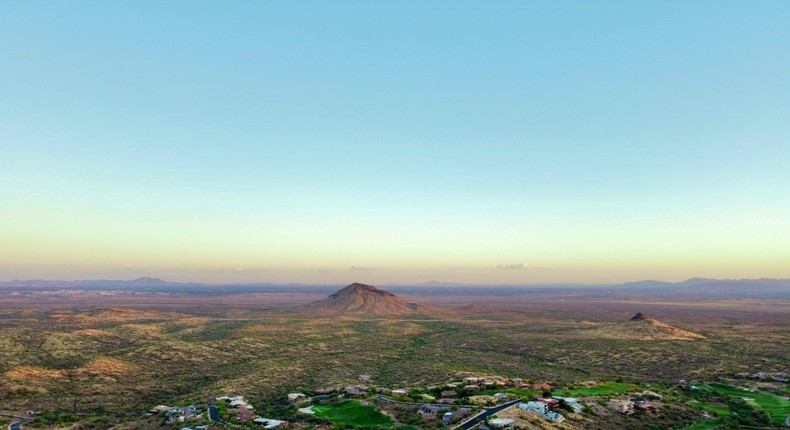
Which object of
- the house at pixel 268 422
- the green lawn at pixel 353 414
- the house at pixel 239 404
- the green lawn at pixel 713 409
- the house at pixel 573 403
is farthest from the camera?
the house at pixel 239 404

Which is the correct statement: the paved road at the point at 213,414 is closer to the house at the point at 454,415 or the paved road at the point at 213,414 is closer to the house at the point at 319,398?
the house at the point at 319,398

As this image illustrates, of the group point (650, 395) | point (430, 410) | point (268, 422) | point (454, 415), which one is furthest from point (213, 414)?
point (650, 395)

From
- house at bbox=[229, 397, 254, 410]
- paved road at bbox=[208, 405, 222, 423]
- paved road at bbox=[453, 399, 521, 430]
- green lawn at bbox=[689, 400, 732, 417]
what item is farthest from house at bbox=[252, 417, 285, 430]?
green lawn at bbox=[689, 400, 732, 417]

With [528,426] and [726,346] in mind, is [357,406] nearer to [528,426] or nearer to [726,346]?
[528,426]

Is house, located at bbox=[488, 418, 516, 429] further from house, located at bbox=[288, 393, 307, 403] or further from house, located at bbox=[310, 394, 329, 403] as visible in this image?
house, located at bbox=[288, 393, 307, 403]

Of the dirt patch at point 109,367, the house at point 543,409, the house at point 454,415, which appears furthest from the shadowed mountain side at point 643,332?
the dirt patch at point 109,367
